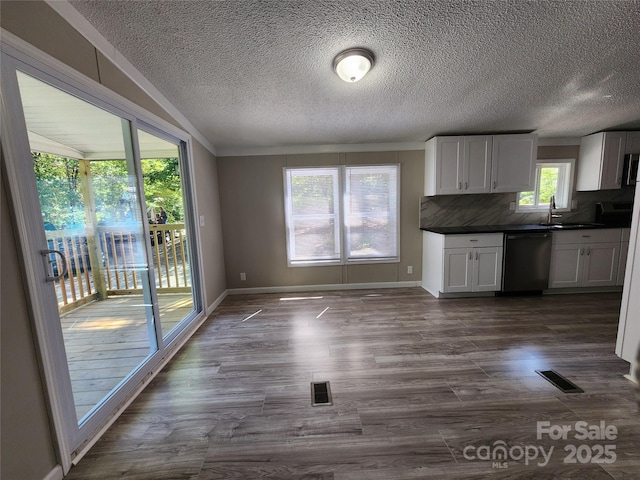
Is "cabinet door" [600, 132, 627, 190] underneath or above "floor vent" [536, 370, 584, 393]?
above

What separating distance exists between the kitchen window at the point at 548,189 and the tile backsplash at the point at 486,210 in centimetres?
11

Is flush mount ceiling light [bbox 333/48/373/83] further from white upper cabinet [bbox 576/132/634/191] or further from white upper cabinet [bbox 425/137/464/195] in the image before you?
white upper cabinet [bbox 576/132/634/191]

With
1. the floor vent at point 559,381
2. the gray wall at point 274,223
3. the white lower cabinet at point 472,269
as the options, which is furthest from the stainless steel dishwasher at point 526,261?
the floor vent at point 559,381

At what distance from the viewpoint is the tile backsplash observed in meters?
3.68

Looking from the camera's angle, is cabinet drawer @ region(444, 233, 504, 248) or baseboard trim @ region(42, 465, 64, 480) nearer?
baseboard trim @ region(42, 465, 64, 480)

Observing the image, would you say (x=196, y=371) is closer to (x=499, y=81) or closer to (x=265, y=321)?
(x=265, y=321)

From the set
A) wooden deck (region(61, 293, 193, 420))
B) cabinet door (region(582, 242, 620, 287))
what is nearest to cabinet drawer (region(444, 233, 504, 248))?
cabinet door (region(582, 242, 620, 287))

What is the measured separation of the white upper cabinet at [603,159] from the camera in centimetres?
326

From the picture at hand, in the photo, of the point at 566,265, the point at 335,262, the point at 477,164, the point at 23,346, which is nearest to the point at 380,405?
the point at 23,346

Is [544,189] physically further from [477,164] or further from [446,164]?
[446,164]

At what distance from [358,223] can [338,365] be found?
2.21 meters

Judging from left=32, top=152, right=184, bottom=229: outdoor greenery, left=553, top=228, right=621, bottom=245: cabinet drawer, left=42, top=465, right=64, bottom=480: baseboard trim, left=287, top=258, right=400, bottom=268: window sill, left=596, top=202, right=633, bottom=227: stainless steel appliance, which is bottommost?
left=42, top=465, right=64, bottom=480: baseboard trim

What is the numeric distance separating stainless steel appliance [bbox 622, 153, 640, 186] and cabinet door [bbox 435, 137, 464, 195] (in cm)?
225

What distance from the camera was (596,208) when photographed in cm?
367
